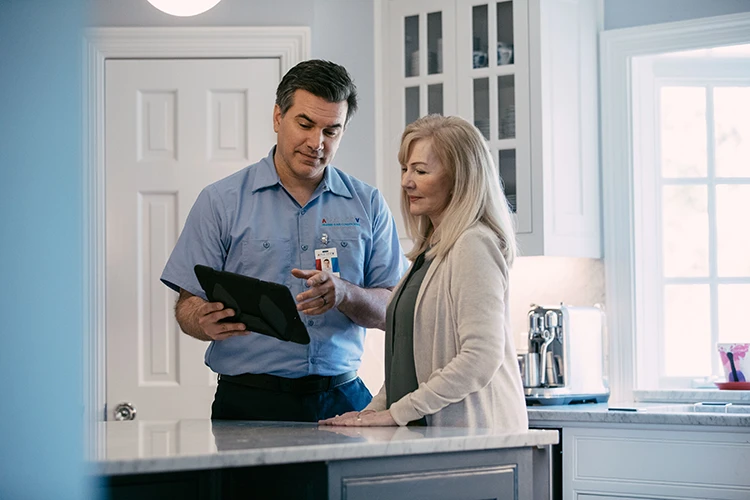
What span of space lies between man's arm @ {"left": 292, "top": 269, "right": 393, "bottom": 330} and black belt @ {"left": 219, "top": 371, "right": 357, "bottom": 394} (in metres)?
0.17

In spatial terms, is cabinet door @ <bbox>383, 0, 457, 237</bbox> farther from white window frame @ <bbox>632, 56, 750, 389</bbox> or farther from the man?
the man

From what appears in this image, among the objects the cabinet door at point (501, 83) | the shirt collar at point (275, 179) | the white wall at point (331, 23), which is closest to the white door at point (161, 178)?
the white wall at point (331, 23)

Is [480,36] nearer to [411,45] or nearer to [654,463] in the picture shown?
[411,45]

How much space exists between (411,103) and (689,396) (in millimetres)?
1536

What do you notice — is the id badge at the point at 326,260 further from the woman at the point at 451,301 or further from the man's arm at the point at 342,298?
the woman at the point at 451,301

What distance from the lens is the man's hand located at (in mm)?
2053

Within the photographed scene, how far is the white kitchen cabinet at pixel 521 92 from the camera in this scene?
3436 millimetres

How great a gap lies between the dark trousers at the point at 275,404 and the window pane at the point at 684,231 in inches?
81.5

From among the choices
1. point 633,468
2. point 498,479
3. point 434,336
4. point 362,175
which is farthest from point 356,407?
point 362,175

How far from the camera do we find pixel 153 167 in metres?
3.43

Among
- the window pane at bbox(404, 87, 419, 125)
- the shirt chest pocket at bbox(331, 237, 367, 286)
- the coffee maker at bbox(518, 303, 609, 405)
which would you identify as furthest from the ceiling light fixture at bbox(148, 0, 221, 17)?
the coffee maker at bbox(518, 303, 609, 405)

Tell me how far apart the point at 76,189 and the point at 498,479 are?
127cm

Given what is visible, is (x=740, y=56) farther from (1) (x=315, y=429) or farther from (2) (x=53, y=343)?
(2) (x=53, y=343)

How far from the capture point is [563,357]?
3439 mm
